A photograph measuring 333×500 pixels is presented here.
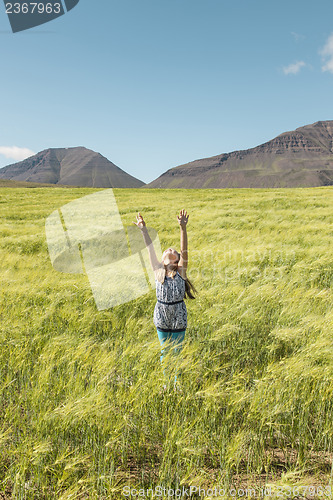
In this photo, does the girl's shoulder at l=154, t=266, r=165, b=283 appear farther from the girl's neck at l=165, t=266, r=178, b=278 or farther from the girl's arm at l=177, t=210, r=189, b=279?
the girl's arm at l=177, t=210, r=189, b=279

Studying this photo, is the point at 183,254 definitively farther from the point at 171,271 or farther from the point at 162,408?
the point at 162,408

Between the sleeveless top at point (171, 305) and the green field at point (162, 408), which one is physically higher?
the sleeveless top at point (171, 305)

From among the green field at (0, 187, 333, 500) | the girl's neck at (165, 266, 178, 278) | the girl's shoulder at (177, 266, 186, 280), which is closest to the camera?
the green field at (0, 187, 333, 500)

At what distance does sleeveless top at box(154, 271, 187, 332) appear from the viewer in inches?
120

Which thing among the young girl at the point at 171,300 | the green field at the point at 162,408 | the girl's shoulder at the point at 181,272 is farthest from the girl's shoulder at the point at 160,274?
the green field at the point at 162,408

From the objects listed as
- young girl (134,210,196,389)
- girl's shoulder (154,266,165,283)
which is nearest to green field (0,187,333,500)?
young girl (134,210,196,389)

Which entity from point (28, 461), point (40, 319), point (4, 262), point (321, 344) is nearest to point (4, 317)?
point (40, 319)

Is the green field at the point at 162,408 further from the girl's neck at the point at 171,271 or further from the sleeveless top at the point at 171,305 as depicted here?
the girl's neck at the point at 171,271

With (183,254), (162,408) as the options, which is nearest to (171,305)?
(183,254)

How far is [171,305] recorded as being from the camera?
120 inches

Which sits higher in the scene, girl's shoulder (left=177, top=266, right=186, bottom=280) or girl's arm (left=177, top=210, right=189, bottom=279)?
girl's arm (left=177, top=210, right=189, bottom=279)

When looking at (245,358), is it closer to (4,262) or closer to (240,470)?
(240,470)

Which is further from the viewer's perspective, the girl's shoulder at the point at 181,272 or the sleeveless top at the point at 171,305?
the girl's shoulder at the point at 181,272

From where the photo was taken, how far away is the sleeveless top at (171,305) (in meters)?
3.05
